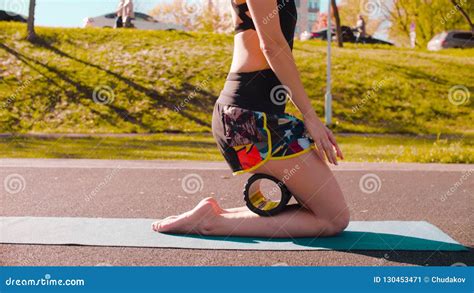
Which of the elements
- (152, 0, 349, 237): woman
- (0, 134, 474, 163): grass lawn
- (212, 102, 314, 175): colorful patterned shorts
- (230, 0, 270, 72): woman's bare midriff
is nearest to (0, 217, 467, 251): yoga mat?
(152, 0, 349, 237): woman

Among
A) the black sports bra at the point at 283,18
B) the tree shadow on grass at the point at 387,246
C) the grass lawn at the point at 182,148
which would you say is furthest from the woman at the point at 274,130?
the grass lawn at the point at 182,148

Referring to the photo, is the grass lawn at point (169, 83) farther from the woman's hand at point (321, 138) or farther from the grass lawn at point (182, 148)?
the woman's hand at point (321, 138)

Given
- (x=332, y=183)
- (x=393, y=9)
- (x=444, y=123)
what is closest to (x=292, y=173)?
(x=332, y=183)

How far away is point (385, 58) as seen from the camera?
24172 millimetres

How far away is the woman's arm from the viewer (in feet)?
13.4

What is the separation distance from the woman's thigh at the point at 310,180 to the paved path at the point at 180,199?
0.39 meters

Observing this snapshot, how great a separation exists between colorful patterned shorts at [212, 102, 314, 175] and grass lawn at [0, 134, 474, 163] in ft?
24.8

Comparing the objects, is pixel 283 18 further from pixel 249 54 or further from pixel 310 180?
pixel 310 180

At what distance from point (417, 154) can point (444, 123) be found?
769 cm

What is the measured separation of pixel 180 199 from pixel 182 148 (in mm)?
7262

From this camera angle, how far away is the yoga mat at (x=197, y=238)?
423cm

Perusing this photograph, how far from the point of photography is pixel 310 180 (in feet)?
13.9

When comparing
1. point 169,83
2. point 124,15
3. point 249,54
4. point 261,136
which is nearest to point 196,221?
point 261,136

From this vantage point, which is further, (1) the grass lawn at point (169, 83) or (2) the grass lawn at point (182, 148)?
(1) the grass lawn at point (169, 83)
